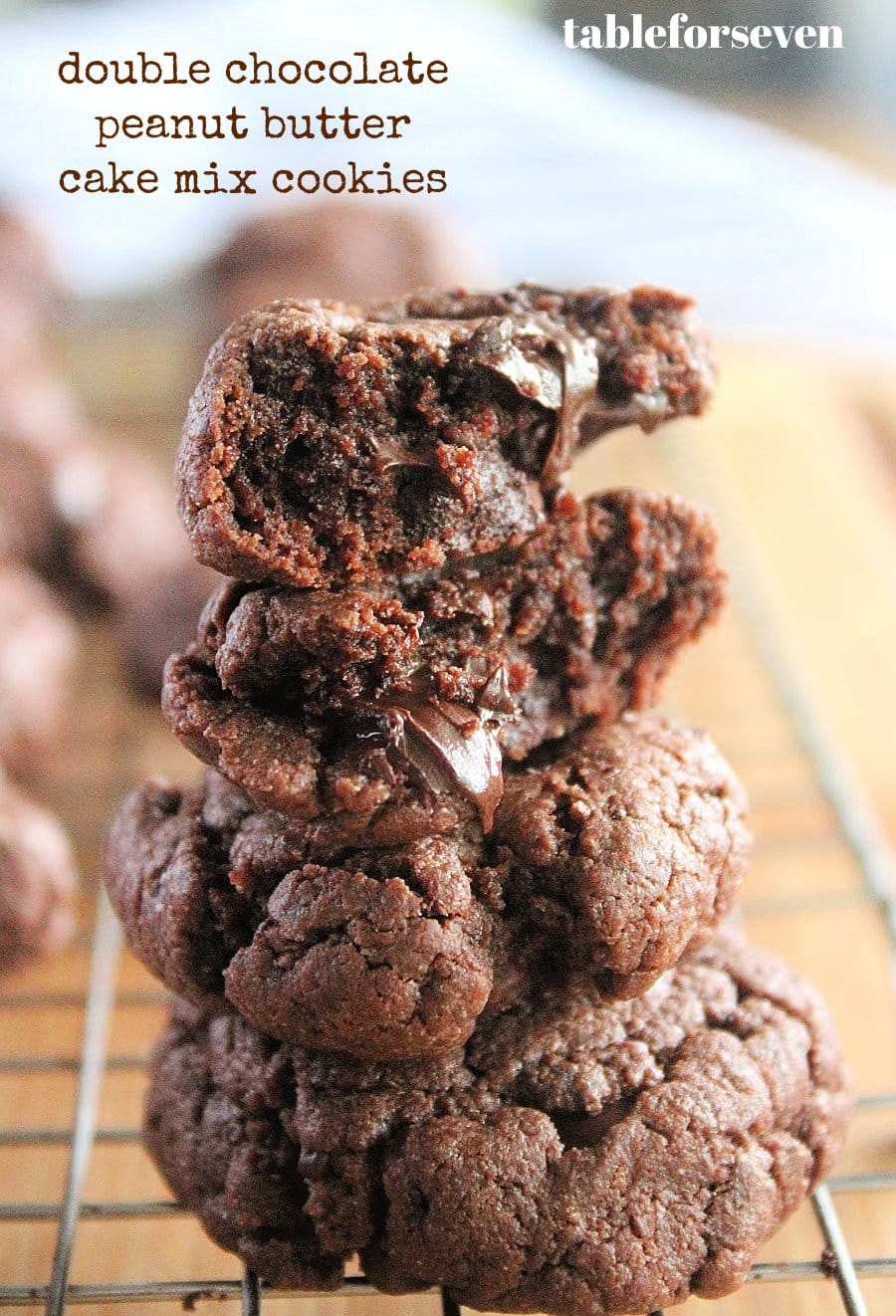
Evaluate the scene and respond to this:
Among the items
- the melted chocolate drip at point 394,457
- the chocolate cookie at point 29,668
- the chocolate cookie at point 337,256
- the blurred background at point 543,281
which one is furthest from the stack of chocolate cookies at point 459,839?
the chocolate cookie at point 337,256

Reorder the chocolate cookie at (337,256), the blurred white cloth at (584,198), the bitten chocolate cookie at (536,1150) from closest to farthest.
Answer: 1. the bitten chocolate cookie at (536,1150)
2. the blurred white cloth at (584,198)
3. the chocolate cookie at (337,256)

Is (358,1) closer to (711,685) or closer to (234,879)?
(711,685)

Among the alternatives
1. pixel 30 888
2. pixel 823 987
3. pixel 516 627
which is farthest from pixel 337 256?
pixel 516 627

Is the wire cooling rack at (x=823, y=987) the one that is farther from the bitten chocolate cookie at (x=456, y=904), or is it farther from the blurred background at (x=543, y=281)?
the bitten chocolate cookie at (x=456, y=904)

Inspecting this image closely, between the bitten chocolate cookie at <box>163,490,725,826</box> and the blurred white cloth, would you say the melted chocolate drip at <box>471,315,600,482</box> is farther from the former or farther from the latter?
the blurred white cloth

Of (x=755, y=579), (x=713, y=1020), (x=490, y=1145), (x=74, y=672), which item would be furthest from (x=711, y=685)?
(x=490, y=1145)

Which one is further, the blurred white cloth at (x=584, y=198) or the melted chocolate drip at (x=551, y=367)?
the blurred white cloth at (x=584, y=198)
